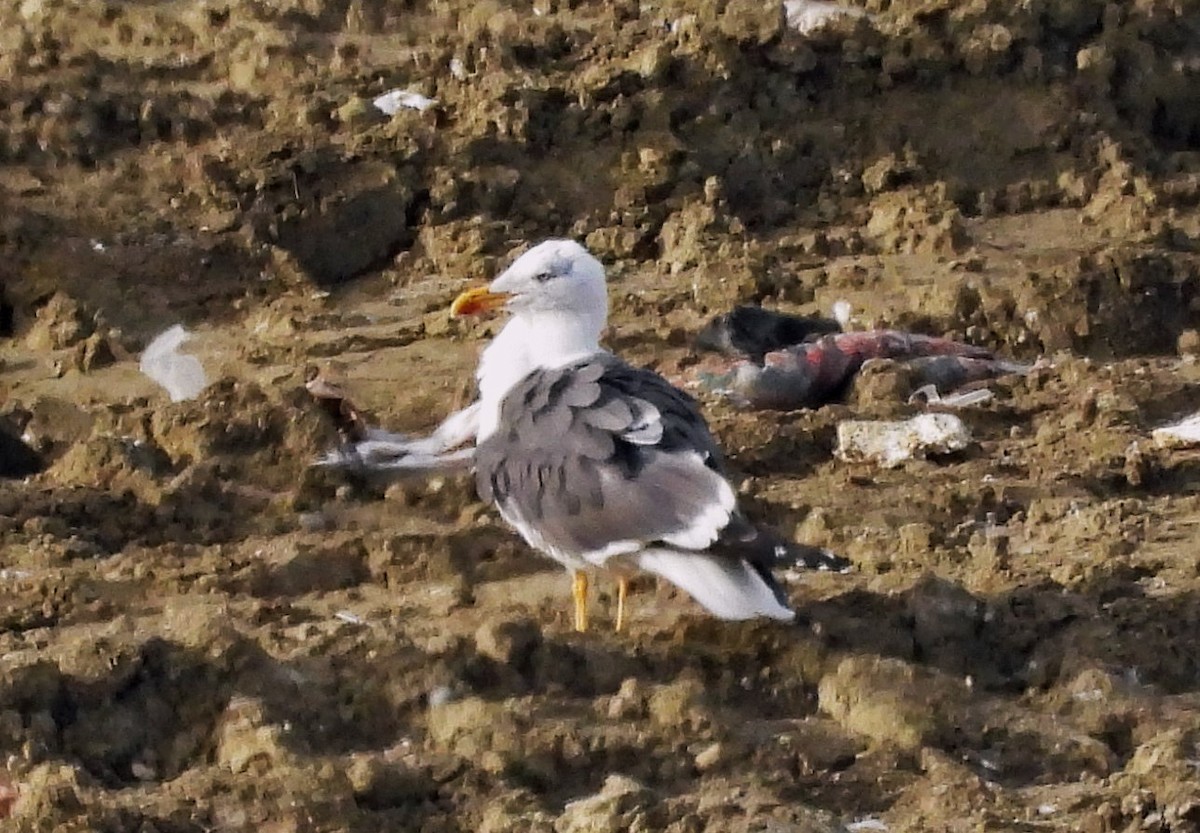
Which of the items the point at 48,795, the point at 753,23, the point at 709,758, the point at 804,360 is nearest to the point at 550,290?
the point at 804,360

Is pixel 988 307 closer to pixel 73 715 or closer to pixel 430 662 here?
pixel 430 662

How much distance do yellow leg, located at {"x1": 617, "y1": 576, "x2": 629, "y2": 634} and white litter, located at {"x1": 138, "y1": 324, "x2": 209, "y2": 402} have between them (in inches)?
88.0

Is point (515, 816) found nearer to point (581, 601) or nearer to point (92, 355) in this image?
point (581, 601)

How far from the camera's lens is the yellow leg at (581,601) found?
531 cm

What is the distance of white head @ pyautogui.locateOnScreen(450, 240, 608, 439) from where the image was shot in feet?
19.2

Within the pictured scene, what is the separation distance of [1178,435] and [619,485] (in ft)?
8.22

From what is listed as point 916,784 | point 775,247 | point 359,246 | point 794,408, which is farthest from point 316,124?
point 916,784

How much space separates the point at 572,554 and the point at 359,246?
11.3 ft

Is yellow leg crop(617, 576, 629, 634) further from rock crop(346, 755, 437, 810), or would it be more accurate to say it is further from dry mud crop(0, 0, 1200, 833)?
rock crop(346, 755, 437, 810)

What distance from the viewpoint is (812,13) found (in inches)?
367

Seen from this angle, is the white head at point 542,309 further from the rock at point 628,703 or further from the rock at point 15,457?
the rock at point 15,457

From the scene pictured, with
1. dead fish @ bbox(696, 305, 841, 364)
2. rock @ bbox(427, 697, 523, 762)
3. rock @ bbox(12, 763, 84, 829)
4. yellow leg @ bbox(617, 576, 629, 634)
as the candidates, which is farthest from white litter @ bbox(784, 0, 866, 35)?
rock @ bbox(12, 763, 84, 829)

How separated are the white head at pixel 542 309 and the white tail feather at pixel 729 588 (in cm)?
108

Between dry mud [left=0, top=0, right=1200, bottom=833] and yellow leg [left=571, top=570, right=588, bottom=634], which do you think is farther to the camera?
yellow leg [left=571, top=570, right=588, bottom=634]
